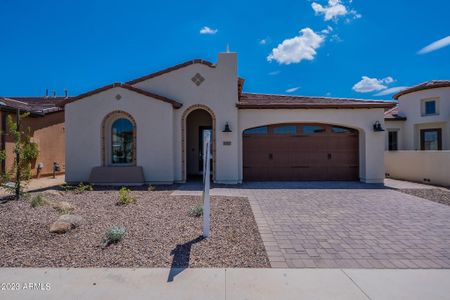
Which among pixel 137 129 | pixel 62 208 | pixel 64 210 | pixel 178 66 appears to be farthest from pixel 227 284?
pixel 178 66

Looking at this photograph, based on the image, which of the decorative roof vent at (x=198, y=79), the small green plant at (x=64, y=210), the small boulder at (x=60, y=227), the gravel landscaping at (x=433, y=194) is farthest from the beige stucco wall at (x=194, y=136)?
the gravel landscaping at (x=433, y=194)

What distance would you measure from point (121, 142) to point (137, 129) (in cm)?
110

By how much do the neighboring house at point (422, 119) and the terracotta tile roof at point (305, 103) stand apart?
858 centimetres

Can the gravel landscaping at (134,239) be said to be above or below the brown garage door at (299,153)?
below

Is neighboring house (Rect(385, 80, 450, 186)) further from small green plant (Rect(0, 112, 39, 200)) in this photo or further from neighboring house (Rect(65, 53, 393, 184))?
small green plant (Rect(0, 112, 39, 200))

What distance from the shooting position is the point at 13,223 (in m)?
5.43

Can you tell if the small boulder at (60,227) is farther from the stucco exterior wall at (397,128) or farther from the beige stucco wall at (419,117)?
the beige stucco wall at (419,117)

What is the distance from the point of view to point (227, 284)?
3.42 m

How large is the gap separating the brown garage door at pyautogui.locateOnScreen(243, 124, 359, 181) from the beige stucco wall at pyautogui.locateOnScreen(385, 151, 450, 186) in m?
3.30

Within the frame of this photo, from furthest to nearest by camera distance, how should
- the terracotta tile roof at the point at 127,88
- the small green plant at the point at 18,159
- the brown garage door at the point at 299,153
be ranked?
the brown garage door at the point at 299,153, the terracotta tile roof at the point at 127,88, the small green plant at the point at 18,159

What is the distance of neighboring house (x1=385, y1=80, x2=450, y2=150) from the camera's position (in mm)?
17469

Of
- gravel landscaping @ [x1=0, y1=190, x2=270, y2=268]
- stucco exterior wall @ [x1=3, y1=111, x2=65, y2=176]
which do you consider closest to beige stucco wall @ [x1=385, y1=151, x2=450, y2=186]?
gravel landscaping @ [x1=0, y1=190, x2=270, y2=268]

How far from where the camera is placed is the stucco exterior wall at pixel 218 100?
462 inches

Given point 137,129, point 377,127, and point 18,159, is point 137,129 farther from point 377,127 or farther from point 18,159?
point 377,127
